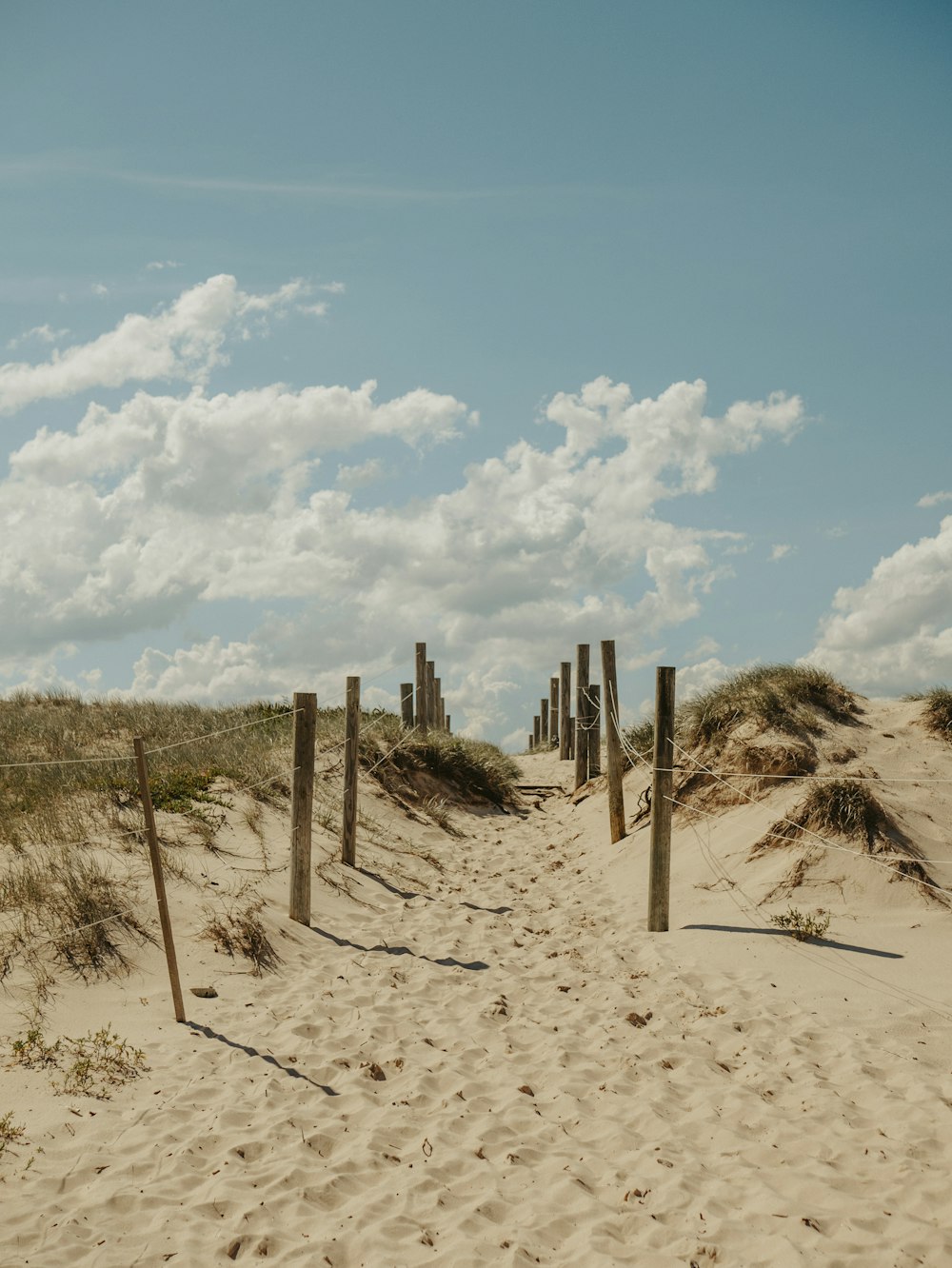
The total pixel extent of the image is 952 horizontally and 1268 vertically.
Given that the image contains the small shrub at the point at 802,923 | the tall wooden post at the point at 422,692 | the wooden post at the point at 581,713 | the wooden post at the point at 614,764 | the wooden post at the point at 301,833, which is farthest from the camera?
the tall wooden post at the point at 422,692

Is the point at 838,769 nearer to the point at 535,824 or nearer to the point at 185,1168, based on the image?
the point at 535,824

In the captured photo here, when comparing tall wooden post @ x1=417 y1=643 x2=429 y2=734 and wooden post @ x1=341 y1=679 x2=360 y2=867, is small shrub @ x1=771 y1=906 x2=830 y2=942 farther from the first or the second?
tall wooden post @ x1=417 y1=643 x2=429 y2=734

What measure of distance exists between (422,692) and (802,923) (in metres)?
12.5

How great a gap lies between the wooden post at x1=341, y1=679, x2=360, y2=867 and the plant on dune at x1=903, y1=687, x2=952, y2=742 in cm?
733

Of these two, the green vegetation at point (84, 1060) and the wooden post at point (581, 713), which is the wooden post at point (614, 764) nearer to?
the wooden post at point (581, 713)

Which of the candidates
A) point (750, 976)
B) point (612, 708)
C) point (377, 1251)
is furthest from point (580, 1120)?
point (612, 708)

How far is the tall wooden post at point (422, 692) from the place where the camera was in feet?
62.8

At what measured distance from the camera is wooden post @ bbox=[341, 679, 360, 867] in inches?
420

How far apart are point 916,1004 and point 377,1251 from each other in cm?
445

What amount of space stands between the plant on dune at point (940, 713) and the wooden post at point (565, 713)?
442 inches

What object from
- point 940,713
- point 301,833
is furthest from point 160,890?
point 940,713

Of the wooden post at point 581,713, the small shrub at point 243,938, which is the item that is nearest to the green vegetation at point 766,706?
the wooden post at point 581,713

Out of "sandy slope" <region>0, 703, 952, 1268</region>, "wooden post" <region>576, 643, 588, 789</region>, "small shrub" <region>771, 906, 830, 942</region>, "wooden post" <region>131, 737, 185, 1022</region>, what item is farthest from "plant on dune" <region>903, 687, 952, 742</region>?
"wooden post" <region>131, 737, 185, 1022</region>

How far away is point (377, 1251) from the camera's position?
3844mm
